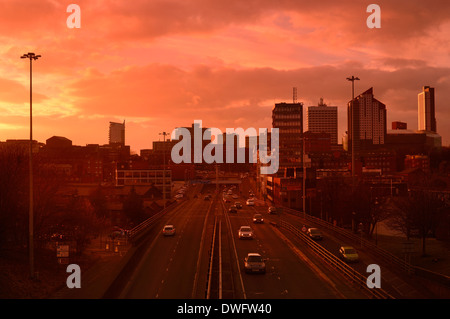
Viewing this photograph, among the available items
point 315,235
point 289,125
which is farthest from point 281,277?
point 289,125

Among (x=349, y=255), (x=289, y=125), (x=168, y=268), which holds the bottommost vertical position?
(x=168, y=268)

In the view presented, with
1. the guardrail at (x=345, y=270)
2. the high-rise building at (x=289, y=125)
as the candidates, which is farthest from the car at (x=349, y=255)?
the high-rise building at (x=289, y=125)

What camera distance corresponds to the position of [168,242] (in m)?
37.3

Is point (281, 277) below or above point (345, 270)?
below

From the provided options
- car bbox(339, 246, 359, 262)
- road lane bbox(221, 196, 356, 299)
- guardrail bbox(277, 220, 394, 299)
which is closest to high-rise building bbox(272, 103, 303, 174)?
guardrail bbox(277, 220, 394, 299)

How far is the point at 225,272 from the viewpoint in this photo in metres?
26.2

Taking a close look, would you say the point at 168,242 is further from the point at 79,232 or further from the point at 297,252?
the point at 297,252

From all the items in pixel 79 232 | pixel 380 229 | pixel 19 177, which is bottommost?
pixel 380 229

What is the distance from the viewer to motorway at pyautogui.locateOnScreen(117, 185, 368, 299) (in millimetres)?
21422

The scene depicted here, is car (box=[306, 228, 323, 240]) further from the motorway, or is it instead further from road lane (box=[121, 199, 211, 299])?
road lane (box=[121, 199, 211, 299])

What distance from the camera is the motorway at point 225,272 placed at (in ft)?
70.3

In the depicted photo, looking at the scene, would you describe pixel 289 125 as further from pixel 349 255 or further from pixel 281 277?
pixel 281 277
